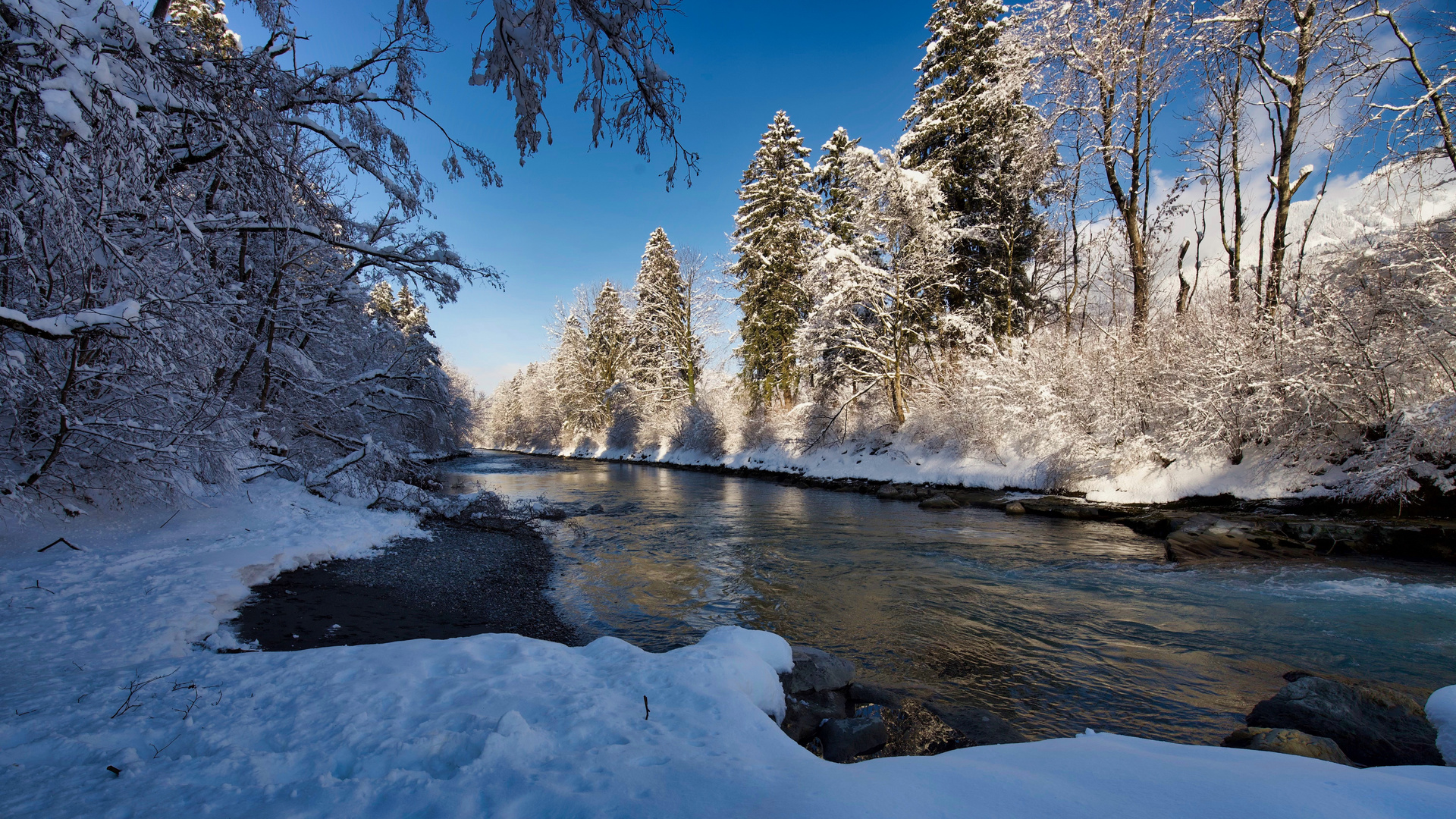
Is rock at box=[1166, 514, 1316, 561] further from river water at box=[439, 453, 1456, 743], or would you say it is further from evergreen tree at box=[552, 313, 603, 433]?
evergreen tree at box=[552, 313, 603, 433]

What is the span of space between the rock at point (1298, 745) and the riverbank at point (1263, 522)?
587cm

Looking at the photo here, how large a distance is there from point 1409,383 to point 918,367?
12156mm

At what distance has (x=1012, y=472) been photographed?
16047 millimetres

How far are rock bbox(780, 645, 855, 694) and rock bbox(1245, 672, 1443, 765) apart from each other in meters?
2.69

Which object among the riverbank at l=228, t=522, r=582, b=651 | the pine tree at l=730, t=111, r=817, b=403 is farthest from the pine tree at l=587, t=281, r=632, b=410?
the riverbank at l=228, t=522, r=582, b=651

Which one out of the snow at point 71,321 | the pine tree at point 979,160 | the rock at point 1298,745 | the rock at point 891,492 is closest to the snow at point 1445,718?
the rock at point 1298,745

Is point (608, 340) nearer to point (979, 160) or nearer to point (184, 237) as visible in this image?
point (979, 160)

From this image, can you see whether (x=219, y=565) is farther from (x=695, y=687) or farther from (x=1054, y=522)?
(x=1054, y=522)

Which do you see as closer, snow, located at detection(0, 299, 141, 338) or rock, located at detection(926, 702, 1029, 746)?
snow, located at detection(0, 299, 141, 338)

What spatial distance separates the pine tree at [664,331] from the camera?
29.9 meters

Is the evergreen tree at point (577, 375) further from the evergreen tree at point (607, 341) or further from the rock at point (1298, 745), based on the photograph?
the rock at point (1298, 745)

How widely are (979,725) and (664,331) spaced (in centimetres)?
2858

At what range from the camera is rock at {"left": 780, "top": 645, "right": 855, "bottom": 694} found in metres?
3.88

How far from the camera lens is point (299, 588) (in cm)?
570
